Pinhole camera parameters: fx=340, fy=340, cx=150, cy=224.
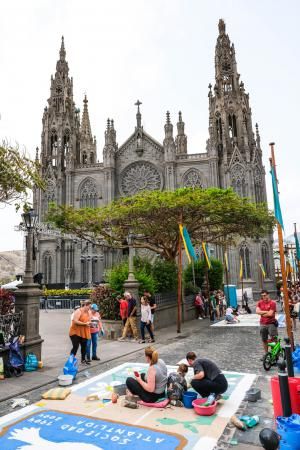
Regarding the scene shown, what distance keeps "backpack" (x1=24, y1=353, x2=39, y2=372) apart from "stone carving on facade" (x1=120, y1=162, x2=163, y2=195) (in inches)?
1338

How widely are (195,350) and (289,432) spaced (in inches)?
265

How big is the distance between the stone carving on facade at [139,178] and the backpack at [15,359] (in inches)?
1352

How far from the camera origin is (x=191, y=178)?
39.9m

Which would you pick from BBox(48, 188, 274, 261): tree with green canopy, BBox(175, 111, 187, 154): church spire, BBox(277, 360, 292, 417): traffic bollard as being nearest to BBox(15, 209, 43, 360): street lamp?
BBox(277, 360, 292, 417): traffic bollard

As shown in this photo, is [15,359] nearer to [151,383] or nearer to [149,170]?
[151,383]

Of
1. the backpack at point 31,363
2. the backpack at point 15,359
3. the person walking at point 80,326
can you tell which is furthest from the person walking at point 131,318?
the backpack at point 15,359

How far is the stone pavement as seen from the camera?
217 inches

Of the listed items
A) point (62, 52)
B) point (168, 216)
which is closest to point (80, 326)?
point (168, 216)

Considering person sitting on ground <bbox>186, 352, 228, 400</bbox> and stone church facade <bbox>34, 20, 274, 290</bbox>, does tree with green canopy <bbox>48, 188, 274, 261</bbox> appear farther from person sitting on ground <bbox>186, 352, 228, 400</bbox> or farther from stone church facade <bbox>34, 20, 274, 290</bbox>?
stone church facade <bbox>34, 20, 274, 290</bbox>

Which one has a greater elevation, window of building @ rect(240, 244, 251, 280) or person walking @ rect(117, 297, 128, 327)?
window of building @ rect(240, 244, 251, 280)

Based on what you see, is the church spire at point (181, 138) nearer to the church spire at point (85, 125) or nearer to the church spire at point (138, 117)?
the church spire at point (138, 117)

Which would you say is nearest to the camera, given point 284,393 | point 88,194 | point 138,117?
point 284,393

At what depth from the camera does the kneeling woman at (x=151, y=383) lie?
5.80m

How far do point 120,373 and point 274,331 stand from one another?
4.05 m
